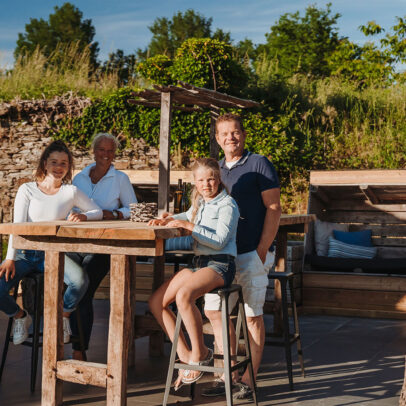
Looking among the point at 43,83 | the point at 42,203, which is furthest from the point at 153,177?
the point at 43,83

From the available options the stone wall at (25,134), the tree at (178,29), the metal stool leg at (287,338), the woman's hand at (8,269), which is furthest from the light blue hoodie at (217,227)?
the tree at (178,29)

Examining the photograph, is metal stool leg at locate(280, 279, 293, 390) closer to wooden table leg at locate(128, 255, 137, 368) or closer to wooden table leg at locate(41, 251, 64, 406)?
wooden table leg at locate(128, 255, 137, 368)

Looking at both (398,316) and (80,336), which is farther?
(398,316)

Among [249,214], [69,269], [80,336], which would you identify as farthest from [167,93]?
[80,336]

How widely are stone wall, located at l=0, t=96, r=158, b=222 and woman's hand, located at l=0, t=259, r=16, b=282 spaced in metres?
7.07

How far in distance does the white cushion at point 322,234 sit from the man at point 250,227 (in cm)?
354

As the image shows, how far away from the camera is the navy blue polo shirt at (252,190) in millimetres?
4059

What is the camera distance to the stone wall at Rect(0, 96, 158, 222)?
36.6 ft

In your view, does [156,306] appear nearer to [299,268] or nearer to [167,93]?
[167,93]

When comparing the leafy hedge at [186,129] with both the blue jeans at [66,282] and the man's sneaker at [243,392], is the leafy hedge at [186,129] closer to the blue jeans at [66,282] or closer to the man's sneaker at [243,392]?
the blue jeans at [66,282]

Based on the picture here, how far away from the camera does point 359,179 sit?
23.2ft

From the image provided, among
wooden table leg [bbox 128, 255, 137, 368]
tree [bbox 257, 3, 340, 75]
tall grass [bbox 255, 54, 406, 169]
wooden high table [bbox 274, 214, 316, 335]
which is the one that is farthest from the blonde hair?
tree [bbox 257, 3, 340, 75]

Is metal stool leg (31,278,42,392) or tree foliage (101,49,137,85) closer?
metal stool leg (31,278,42,392)

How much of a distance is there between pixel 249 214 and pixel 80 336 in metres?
1.38
